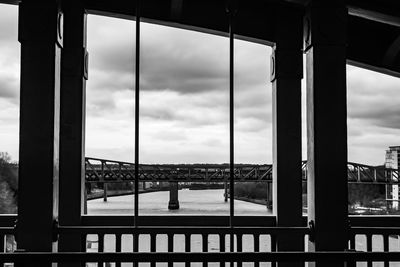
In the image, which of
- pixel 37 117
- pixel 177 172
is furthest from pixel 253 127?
pixel 37 117

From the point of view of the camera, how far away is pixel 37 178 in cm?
343

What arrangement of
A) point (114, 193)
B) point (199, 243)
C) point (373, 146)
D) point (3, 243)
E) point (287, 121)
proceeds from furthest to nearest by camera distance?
point (287, 121), point (373, 146), point (199, 243), point (114, 193), point (3, 243)

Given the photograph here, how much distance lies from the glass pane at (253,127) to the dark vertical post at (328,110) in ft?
2.08

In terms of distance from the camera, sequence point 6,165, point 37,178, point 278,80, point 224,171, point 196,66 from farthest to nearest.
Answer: point 278,80 < point 196,66 < point 224,171 < point 6,165 < point 37,178

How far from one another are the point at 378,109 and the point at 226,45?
1.50m

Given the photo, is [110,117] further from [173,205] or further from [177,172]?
[173,205]

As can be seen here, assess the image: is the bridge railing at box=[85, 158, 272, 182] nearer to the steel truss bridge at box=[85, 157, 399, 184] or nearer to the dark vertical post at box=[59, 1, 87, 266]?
the steel truss bridge at box=[85, 157, 399, 184]

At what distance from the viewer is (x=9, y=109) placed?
386cm

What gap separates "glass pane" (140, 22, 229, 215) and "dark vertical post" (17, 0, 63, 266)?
0.73m

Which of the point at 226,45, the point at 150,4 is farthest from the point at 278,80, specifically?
the point at 150,4

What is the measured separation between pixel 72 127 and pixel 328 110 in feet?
7.22

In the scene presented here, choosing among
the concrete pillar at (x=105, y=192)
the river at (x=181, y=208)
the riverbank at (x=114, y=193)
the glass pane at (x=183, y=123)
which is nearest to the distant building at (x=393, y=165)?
the river at (x=181, y=208)

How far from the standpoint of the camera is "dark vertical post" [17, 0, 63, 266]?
3408 mm

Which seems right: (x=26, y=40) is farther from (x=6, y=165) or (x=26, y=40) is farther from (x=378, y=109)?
(x=378, y=109)
